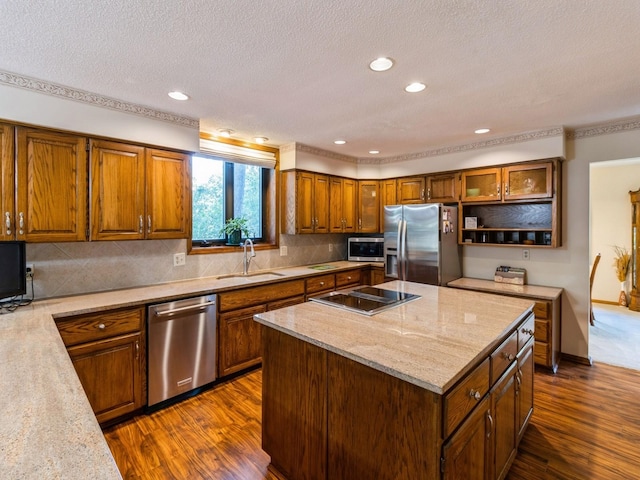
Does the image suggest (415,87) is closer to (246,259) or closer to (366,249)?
(246,259)

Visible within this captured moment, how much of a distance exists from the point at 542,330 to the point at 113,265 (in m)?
4.11

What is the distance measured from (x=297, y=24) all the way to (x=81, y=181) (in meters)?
1.98

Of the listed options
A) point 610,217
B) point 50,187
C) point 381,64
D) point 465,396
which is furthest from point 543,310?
point 50,187

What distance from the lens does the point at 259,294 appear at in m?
3.24

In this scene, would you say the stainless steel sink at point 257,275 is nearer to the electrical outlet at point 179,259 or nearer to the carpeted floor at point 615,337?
the electrical outlet at point 179,259

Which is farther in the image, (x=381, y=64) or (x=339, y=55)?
(x=381, y=64)

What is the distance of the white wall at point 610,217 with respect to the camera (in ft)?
17.9

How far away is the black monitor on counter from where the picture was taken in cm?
211

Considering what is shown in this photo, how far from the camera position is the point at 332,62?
2.00m

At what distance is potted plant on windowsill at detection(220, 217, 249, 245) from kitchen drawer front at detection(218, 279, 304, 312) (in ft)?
2.74

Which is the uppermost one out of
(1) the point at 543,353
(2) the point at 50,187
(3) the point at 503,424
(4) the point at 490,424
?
(2) the point at 50,187

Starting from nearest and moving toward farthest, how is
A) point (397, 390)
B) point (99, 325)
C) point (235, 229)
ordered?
point (397, 390)
point (99, 325)
point (235, 229)

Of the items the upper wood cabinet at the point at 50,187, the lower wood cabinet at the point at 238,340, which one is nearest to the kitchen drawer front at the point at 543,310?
the lower wood cabinet at the point at 238,340

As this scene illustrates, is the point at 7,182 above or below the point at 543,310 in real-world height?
above
